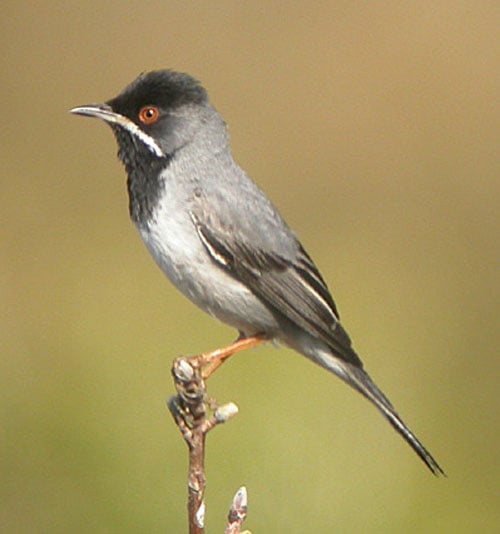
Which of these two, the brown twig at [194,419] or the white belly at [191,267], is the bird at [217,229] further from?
the brown twig at [194,419]

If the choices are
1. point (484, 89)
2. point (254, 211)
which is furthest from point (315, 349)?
point (484, 89)

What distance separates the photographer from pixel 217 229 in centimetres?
379

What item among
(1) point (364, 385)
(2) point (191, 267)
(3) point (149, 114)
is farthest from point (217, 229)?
(1) point (364, 385)

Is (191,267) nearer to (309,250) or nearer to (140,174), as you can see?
(140,174)

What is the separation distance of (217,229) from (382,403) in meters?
0.71

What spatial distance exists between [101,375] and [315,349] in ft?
4.41

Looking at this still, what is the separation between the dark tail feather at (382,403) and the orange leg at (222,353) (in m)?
0.29

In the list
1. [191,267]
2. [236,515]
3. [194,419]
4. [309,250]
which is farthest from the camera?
[309,250]

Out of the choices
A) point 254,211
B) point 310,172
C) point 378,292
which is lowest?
point 378,292

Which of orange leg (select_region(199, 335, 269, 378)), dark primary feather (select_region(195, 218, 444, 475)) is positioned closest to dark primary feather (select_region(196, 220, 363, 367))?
dark primary feather (select_region(195, 218, 444, 475))

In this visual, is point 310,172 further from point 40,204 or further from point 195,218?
point 195,218

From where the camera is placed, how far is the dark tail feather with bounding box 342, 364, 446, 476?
3.77m

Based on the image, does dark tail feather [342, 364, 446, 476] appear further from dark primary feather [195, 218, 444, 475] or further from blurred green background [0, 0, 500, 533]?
blurred green background [0, 0, 500, 533]

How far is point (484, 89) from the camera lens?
8094 mm
